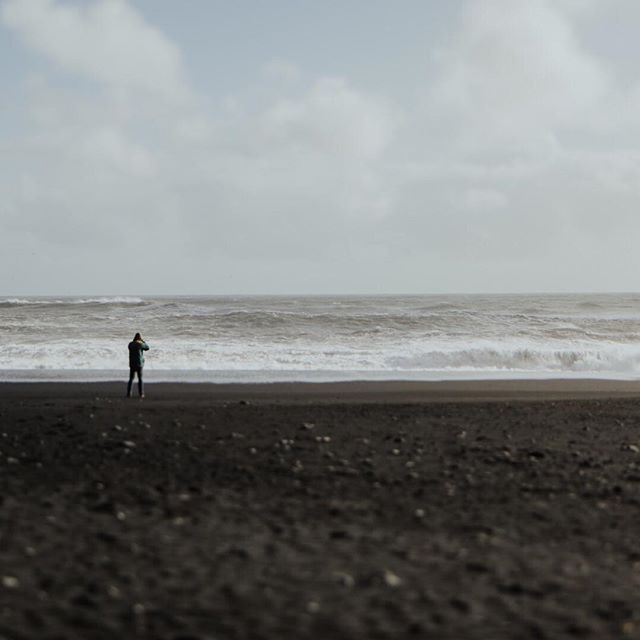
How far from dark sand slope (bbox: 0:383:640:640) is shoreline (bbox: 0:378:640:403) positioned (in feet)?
14.4

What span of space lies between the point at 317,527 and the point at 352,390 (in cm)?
1275

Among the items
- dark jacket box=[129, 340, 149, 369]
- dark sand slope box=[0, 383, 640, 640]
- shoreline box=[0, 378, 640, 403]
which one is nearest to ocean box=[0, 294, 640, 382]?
shoreline box=[0, 378, 640, 403]

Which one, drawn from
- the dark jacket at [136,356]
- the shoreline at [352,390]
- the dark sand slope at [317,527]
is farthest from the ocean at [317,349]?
the dark sand slope at [317,527]

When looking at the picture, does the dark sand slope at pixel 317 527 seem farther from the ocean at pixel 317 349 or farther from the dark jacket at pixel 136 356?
the ocean at pixel 317 349

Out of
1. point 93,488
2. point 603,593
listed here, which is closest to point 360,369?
point 93,488

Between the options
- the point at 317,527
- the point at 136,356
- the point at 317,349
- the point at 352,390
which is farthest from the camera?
the point at 317,349

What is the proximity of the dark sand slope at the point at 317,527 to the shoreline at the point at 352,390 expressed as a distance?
4403mm

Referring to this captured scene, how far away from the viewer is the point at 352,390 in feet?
66.5

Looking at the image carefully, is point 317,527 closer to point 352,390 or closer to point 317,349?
point 352,390

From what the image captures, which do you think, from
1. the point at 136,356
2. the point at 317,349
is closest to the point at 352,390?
the point at 136,356

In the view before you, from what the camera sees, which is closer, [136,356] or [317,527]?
[317,527]

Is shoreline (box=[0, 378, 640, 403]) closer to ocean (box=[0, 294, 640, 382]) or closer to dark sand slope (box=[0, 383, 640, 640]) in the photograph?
ocean (box=[0, 294, 640, 382])

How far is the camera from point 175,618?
17.3 ft

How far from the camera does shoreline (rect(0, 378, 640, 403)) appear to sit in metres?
18.7
